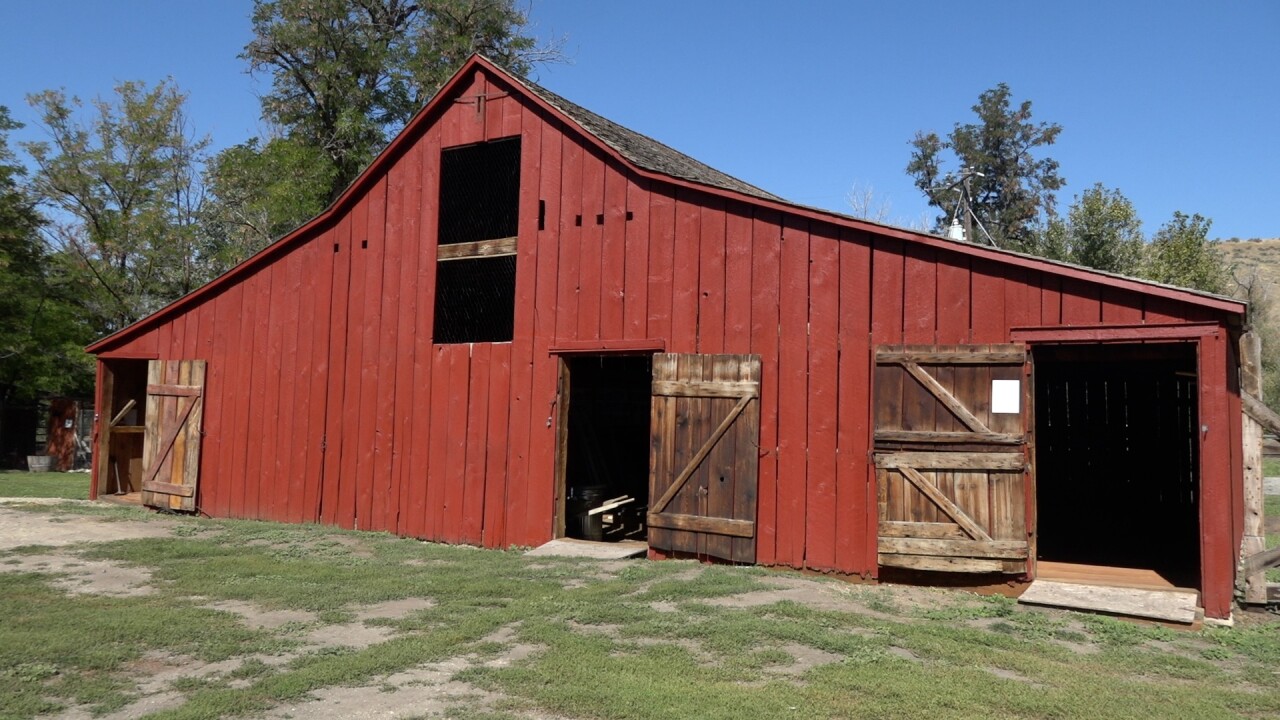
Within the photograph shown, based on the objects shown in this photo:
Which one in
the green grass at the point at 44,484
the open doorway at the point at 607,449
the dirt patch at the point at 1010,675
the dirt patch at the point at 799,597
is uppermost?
the open doorway at the point at 607,449

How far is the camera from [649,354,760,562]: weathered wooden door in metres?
10.5

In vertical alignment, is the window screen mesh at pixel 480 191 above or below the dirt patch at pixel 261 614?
above

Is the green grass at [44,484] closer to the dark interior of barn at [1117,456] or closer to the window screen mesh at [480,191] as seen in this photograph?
the window screen mesh at [480,191]

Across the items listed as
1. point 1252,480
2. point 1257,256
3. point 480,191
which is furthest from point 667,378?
point 1257,256

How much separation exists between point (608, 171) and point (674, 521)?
445 cm

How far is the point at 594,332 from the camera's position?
38.4 feet

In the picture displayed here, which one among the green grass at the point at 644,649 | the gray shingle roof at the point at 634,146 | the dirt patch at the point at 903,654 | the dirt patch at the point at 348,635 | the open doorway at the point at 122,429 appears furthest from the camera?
the open doorway at the point at 122,429

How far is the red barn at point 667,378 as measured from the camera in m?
9.24

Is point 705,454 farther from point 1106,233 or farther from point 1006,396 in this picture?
point 1106,233

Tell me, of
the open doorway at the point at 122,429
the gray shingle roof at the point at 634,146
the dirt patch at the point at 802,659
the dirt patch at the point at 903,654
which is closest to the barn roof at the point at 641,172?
the gray shingle roof at the point at 634,146

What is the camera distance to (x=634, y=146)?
43.1 feet

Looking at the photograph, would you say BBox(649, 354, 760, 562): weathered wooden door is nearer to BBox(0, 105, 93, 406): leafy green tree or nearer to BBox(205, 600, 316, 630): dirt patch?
BBox(205, 600, 316, 630): dirt patch

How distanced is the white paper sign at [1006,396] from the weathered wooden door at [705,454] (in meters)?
2.52

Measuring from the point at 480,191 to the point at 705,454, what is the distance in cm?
506
